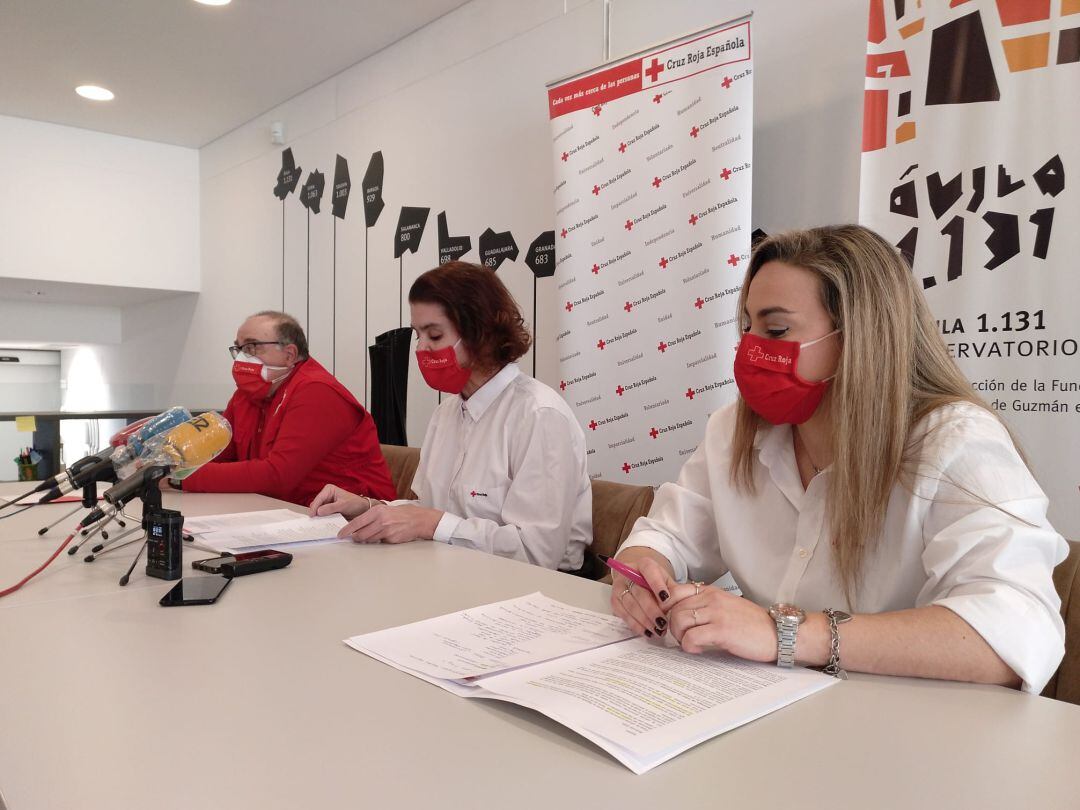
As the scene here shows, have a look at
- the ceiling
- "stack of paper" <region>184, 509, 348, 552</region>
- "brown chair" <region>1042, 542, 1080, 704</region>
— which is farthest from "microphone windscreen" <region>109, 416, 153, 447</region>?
the ceiling

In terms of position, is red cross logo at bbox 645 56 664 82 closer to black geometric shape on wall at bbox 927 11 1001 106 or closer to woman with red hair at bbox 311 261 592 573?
black geometric shape on wall at bbox 927 11 1001 106

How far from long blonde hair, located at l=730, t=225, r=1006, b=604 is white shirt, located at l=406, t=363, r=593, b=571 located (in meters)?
0.83

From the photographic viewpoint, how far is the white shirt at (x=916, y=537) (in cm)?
103

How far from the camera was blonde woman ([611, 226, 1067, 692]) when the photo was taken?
1023 mm

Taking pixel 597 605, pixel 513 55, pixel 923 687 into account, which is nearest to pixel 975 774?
pixel 923 687

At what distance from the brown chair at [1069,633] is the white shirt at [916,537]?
235mm

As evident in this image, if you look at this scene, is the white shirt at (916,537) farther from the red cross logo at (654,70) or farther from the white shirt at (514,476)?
the red cross logo at (654,70)

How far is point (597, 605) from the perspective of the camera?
1.35 m

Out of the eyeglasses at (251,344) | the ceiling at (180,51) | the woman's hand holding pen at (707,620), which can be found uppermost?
the ceiling at (180,51)

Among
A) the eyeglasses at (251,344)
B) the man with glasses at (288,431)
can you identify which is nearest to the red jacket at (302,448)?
the man with glasses at (288,431)

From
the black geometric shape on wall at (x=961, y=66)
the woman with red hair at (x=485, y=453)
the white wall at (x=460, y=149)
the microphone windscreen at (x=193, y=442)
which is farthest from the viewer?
the white wall at (x=460, y=149)

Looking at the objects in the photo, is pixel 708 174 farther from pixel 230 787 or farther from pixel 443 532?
pixel 230 787

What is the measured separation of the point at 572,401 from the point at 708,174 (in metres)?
1.05

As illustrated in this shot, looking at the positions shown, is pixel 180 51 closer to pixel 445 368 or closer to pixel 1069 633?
pixel 445 368
